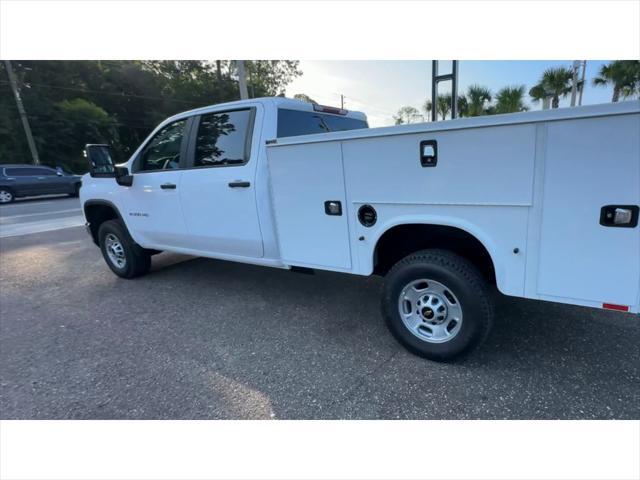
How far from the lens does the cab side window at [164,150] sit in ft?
12.8

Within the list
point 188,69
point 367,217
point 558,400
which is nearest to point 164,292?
point 367,217

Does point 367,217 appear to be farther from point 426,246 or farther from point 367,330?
point 367,330

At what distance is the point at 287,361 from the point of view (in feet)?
9.06

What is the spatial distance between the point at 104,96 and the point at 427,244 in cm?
3805

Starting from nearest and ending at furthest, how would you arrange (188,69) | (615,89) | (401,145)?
(401,145) → (615,89) → (188,69)

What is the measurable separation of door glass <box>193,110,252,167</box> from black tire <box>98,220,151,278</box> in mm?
1718

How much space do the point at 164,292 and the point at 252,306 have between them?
4.36 feet

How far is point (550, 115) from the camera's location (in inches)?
73.5

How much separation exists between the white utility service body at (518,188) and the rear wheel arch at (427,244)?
0.57 ft

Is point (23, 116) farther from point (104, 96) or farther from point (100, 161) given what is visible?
point (100, 161)

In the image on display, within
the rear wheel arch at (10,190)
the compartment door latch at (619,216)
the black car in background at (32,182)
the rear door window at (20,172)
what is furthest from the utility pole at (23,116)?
the compartment door latch at (619,216)

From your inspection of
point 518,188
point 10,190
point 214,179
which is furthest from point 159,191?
point 10,190

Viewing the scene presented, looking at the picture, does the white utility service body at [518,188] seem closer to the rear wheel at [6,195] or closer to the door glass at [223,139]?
Result: the door glass at [223,139]

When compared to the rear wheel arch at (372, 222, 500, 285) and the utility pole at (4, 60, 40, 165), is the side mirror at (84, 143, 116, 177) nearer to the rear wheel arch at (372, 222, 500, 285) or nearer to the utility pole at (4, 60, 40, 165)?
the rear wheel arch at (372, 222, 500, 285)
